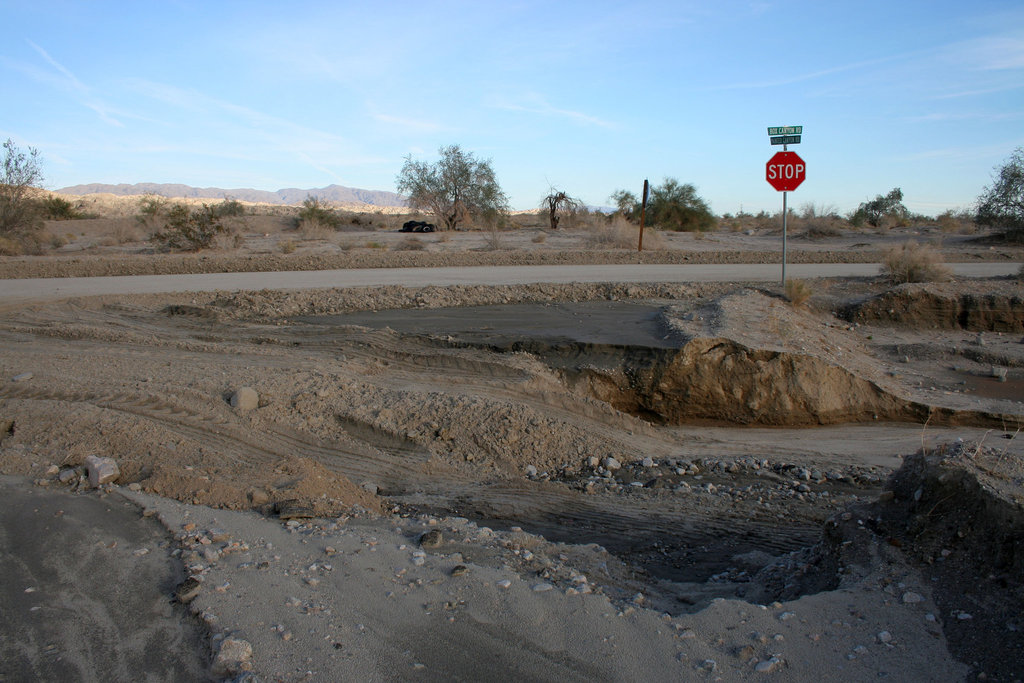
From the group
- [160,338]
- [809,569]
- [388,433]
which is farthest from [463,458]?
[160,338]

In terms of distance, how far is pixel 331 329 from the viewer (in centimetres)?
1123

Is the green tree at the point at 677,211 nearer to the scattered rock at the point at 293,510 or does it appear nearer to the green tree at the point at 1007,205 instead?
the green tree at the point at 1007,205

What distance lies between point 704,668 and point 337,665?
1.63 meters

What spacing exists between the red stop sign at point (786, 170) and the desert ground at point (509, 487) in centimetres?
356

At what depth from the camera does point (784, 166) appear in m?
16.5

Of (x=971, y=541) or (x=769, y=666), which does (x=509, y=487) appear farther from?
(x=971, y=541)

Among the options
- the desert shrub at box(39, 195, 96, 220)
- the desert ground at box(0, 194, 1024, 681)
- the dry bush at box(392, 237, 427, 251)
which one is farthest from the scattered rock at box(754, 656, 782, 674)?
the desert shrub at box(39, 195, 96, 220)

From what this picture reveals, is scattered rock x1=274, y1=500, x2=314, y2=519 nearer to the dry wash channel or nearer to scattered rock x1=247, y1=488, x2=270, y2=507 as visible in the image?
the dry wash channel

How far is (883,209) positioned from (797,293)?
130 ft

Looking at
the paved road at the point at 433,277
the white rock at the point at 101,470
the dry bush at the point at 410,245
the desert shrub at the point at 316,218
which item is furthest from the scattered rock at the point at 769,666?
the desert shrub at the point at 316,218

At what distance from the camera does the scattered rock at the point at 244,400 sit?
762cm

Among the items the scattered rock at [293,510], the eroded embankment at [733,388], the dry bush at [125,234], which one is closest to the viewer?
the scattered rock at [293,510]

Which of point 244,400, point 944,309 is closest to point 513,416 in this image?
point 244,400

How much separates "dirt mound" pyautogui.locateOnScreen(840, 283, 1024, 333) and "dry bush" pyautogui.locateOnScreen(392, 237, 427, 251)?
68.6 feet
